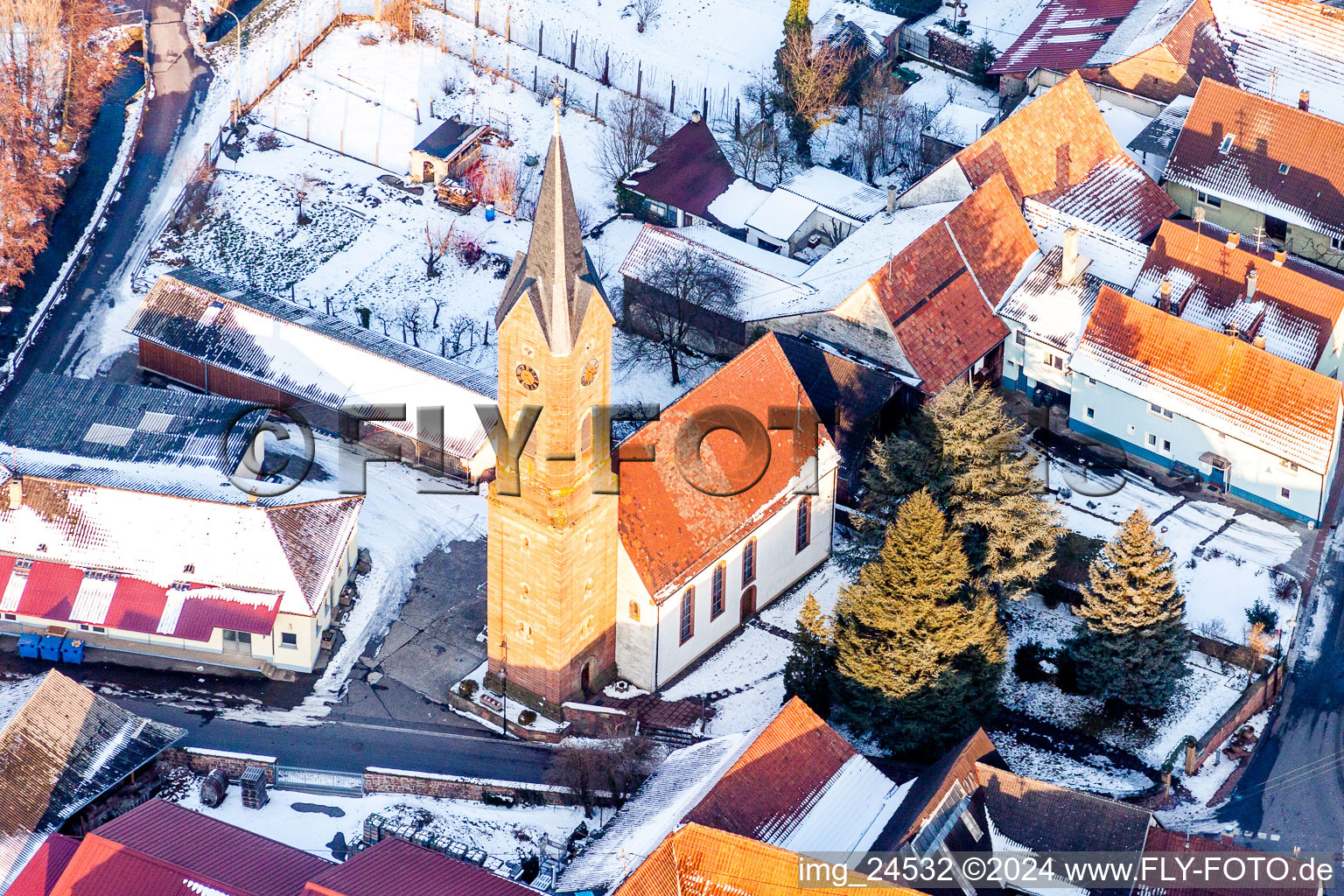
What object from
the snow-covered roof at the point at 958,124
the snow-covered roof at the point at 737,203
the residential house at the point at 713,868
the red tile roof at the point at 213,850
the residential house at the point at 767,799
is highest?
the snow-covered roof at the point at 958,124

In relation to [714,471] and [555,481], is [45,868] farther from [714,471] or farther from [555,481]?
[714,471]

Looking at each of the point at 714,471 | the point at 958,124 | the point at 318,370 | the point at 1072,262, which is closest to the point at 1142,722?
the point at 714,471

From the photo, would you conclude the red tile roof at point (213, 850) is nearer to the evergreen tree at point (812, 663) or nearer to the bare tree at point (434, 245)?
the evergreen tree at point (812, 663)

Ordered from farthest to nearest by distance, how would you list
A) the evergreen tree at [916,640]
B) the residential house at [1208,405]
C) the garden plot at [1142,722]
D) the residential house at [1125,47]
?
the residential house at [1125,47] < the residential house at [1208,405] < the garden plot at [1142,722] < the evergreen tree at [916,640]

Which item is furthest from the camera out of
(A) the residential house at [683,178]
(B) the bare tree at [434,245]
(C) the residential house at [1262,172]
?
(A) the residential house at [683,178]

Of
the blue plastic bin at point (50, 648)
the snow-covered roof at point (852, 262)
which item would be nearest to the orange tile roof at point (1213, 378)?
the snow-covered roof at point (852, 262)

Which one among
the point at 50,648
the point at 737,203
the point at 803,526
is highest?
Result: the point at 737,203

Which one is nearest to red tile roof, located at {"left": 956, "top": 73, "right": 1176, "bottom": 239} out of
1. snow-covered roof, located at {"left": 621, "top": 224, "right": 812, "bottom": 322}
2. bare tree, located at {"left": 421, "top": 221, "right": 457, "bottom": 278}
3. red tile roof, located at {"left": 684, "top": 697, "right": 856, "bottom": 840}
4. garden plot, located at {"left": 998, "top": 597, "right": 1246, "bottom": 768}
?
snow-covered roof, located at {"left": 621, "top": 224, "right": 812, "bottom": 322}

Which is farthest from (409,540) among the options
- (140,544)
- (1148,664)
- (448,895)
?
(1148,664)
